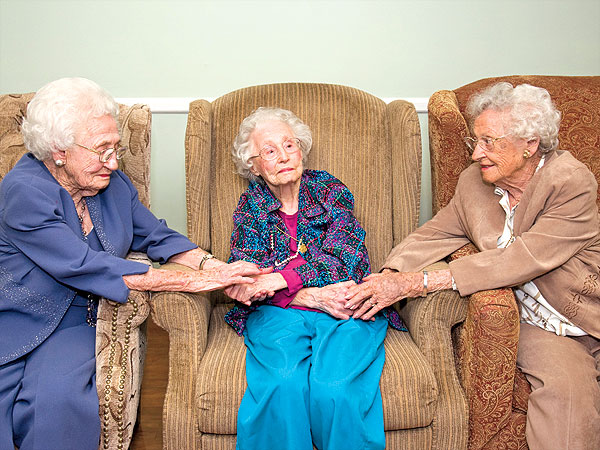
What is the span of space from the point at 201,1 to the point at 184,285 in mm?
1649

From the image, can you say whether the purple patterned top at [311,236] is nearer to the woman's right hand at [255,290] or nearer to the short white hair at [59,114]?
the woman's right hand at [255,290]

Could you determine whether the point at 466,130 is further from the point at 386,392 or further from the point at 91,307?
the point at 91,307

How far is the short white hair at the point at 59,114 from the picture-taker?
6.65ft

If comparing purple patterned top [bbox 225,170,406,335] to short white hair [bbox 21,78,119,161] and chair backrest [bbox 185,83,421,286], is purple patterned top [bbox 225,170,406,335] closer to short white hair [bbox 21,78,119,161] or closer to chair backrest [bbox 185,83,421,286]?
chair backrest [bbox 185,83,421,286]

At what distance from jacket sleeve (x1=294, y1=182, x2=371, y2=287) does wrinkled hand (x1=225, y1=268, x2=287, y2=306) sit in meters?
0.09

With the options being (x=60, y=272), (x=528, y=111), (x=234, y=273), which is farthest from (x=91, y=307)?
(x=528, y=111)

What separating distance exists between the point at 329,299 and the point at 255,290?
24 centimetres

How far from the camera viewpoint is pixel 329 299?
2.19 metres

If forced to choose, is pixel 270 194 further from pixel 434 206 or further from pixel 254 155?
pixel 434 206

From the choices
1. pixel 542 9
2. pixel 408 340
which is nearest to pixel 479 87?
pixel 542 9

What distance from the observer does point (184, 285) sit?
207 centimetres

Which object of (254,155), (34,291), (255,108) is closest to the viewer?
(34,291)

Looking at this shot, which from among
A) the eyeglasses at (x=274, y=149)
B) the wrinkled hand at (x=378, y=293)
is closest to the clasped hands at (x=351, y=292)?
the wrinkled hand at (x=378, y=293)

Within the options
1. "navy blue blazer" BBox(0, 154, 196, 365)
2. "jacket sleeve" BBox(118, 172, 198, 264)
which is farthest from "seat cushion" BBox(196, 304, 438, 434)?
"jacket sleeve" BBox(118, 172, 198, 264)
